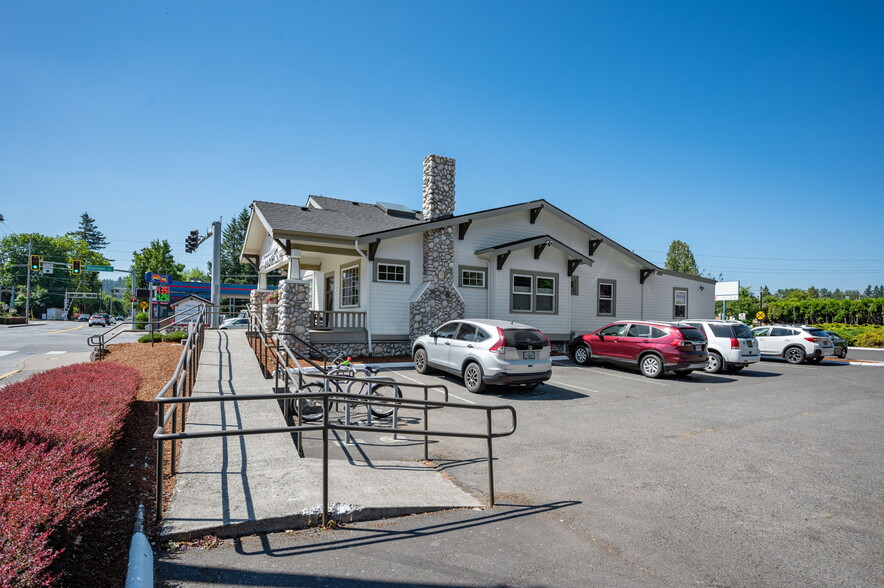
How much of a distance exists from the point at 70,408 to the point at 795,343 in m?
23.6

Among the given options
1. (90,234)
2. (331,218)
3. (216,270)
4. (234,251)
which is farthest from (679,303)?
(90,234)

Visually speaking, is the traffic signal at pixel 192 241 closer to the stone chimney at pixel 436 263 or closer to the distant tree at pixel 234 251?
the stone chimney at pixel 436 263

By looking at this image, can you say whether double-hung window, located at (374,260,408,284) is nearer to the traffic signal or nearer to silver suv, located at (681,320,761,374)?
silver suv, located at (681,320,761,374)

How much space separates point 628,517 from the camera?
4.52 metres

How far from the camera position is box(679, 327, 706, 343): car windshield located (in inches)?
537

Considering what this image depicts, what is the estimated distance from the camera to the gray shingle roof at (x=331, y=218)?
16391 millimetres

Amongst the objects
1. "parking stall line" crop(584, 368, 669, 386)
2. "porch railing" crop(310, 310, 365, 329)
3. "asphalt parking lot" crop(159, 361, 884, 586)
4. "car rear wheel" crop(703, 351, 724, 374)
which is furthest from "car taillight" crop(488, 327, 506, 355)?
"car rear wheel" crop(703, 351, 724, 374)

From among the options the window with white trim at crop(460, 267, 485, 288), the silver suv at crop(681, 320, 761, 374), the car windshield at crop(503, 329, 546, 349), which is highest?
the window with white trim at crop(460, 267, 485, 288)

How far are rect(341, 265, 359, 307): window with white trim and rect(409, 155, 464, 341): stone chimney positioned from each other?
8.97ft

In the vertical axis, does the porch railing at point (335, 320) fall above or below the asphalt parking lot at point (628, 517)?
above

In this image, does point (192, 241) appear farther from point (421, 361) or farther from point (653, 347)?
point (653, 347)

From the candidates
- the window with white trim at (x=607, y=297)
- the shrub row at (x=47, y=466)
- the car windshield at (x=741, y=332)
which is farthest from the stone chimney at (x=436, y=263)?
the shrub row at (x=47, y=466)

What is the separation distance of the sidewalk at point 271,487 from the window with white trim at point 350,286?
11.8 m

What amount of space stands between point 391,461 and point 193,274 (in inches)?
4603
